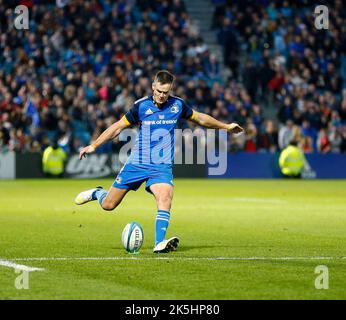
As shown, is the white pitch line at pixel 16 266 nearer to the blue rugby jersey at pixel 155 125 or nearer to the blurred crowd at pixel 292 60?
the blue rugby jersey at pixel 155 125

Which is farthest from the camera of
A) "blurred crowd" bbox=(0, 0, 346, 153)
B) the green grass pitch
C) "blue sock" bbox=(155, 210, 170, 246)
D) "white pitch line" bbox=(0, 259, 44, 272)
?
"blurred crowd" bbox=(0, 0, 346, 153)

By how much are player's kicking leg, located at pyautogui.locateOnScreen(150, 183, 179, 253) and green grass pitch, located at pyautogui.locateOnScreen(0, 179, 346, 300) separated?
123mm

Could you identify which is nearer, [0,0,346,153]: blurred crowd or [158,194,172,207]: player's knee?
[158,194,172,207]: player's knee

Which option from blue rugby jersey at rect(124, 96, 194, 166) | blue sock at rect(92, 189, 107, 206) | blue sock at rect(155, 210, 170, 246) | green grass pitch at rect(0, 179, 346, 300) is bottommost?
green grass pitch at rect(0, 179, 346, 300)

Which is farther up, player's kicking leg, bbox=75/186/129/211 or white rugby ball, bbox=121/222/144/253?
player's kicking leg, bbox=75/186/129/211

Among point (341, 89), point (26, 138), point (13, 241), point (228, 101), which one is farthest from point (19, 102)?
point (13, 241)

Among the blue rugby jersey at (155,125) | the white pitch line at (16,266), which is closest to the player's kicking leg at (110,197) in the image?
the blue rugby jersey at (155,125)

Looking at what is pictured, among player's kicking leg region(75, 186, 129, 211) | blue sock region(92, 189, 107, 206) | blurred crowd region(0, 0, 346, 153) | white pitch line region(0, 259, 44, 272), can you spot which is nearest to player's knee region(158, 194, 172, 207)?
player's kicking leg region(75, 186, 129, 211)

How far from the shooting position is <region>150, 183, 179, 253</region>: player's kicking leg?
485 inches

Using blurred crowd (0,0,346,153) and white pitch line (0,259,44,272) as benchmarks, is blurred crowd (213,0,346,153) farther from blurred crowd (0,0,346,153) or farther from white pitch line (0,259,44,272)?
white pitch line (0,259,44,272)

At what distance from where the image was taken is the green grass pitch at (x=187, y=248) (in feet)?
30.4

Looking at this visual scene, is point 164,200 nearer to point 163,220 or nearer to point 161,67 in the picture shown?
point 163,220

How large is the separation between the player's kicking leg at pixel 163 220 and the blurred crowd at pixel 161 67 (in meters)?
20.6

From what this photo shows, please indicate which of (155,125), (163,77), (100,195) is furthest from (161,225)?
(163,77)
